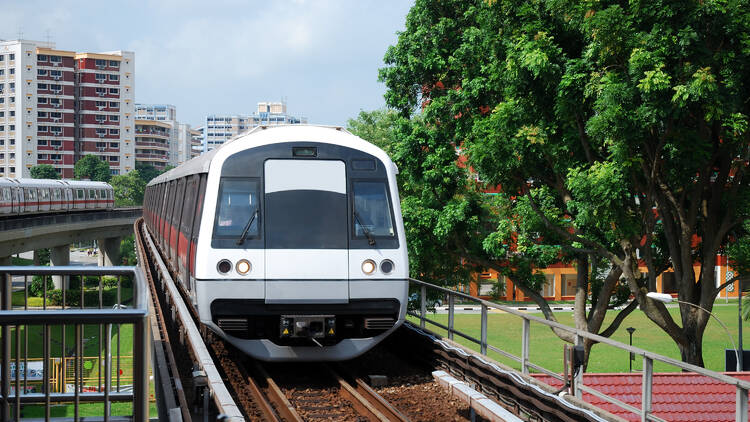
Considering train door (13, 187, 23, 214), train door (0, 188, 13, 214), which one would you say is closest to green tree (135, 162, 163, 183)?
train door (13, 187, 23, 214)

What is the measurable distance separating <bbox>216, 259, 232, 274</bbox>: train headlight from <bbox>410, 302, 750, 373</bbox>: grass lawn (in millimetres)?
32196

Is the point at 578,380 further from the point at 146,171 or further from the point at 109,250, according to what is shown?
the point at 146,171

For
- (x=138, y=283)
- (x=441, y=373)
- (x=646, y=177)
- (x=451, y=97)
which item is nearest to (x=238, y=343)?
(x=441, y=373)

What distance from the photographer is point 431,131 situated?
22938 millimetres

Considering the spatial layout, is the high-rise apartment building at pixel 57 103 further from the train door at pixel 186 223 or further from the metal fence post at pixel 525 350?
the metal fence post at pixel 525 350

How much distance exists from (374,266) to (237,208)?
187 cm

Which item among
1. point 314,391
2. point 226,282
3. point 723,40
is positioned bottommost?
point 314,391

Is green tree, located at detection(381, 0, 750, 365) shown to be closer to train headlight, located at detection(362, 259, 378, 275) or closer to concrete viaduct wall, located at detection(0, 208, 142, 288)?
train headlight, located at detection(362, 259, 378, 275)

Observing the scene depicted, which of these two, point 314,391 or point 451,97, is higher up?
point 451,97

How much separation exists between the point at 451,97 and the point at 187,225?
11.1 metres

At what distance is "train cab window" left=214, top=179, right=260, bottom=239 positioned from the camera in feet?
33.5

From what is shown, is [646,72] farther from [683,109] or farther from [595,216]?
[595,216]

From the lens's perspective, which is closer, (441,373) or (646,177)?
(441,373)

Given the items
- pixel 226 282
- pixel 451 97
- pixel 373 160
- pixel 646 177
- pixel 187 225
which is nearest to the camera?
pixel 226 282
